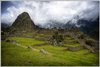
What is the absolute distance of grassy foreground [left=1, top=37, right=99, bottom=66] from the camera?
33.9 feet

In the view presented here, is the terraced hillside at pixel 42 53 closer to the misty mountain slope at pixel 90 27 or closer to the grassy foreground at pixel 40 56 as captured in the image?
the grassy foreground at pixel 40 56

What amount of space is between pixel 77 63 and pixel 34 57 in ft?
3.32

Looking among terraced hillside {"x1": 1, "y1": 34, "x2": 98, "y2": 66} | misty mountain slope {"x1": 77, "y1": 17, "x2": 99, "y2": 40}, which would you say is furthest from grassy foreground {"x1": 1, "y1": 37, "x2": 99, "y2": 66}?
misty mountain slope {"x1": 77, "y1": 17, "x2": 99, "y2": 40}

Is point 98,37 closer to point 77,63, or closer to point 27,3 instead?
point 77,63

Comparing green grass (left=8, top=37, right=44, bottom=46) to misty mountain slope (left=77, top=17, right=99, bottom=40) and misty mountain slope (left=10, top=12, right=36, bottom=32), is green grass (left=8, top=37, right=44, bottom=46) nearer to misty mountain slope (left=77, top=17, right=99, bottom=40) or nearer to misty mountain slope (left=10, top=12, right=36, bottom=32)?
misty mountain slope (left=10, top=12, right=36, bottom=32)

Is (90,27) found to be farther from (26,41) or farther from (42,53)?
(26,41)

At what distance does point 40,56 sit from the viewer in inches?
408

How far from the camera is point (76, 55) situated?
1043 centimetres

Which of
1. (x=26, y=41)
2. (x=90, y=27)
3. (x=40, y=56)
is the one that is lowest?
(x=40, y=56)

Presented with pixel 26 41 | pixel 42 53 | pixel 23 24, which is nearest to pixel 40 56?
pixel 42 53

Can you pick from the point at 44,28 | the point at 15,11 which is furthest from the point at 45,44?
the point at 15,11

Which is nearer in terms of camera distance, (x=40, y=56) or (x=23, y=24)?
(x=40, y=56)

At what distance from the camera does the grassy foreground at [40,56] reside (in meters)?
10.3

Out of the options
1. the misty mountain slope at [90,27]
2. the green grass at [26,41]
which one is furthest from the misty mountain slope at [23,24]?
the misty mountain slope at [90,27]
